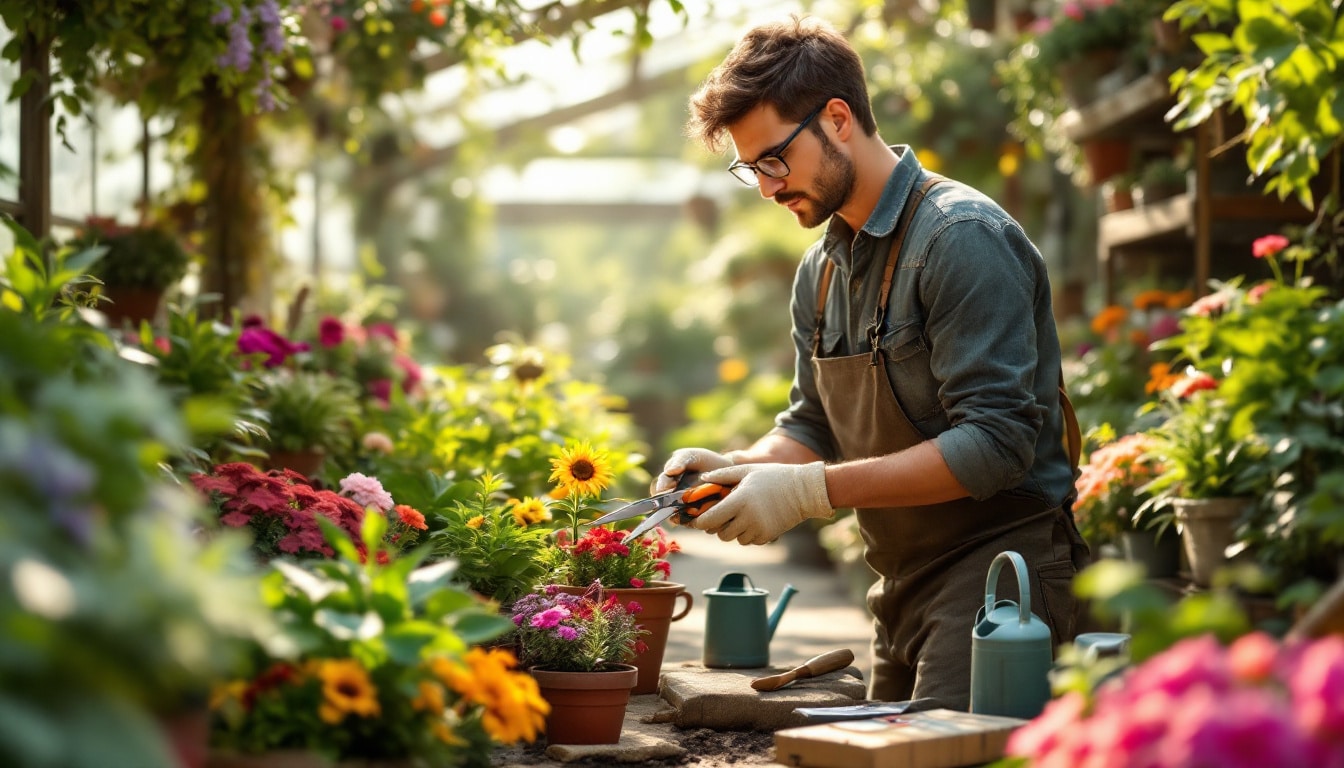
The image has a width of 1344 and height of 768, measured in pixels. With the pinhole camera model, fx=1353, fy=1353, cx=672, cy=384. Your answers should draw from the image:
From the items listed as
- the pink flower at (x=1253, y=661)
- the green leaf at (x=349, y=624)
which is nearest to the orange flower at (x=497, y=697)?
the green leaf at (x=349, y=624)

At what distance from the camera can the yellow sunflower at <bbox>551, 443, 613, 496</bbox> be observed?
2.39 meters

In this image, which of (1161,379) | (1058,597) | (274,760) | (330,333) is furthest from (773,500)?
(330,333)

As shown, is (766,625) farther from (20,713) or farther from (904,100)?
(904,100)

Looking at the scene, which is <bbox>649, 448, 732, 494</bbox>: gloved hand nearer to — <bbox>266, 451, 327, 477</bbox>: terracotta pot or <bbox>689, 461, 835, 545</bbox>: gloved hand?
<bbox>689, 461, 835, 545</bbox>: gloved hand

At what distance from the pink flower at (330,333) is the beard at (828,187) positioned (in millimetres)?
2814

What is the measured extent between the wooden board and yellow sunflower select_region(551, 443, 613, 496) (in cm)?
88

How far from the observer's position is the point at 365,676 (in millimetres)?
1310

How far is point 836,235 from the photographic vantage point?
254 centimetres

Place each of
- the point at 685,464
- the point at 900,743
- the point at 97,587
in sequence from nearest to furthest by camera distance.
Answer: the point at 97,587 → the point at 900,743 → the point at 685,464

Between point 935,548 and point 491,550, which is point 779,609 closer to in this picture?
point 935,548

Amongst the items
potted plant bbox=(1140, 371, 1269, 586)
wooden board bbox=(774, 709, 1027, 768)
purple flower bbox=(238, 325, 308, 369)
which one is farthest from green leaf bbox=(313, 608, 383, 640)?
purple flower bbox=(238, 325, 308, 369)

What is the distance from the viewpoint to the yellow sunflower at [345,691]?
4.17 ft

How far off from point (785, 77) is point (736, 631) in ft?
3.21

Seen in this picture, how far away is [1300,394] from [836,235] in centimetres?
85
